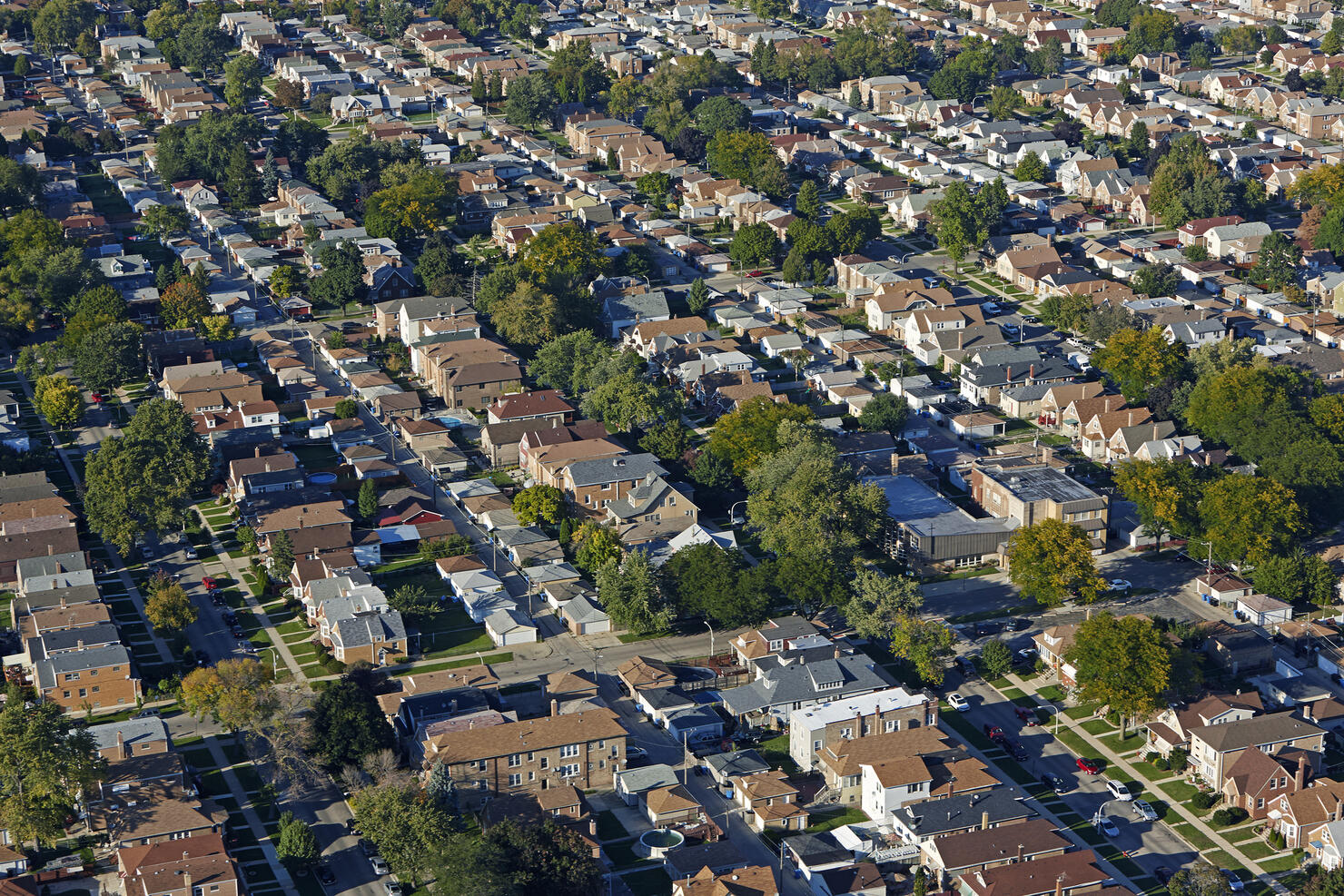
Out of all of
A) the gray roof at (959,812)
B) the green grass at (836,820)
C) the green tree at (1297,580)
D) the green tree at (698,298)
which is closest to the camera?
the gray roof at (959,812)

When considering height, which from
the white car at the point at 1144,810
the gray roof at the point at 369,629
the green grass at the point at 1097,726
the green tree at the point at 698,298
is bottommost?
the green tree at the point at 698,298

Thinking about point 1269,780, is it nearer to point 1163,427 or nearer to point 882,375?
point 1163,427

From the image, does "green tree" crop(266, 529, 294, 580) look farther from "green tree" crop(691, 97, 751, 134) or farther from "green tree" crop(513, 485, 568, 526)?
"green tree" crop(691, 97, 751, 134)

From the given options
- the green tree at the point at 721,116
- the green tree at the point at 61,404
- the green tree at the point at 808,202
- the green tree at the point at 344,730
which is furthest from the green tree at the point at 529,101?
the green tree at the point at 344,730

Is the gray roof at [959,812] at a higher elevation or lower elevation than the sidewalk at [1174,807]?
higher

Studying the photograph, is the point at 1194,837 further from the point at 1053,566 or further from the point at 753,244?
the point at 753,244

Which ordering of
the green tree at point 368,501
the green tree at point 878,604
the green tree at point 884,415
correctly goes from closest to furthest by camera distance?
1. the green tree at point 878,604
2. the green tree at point 368,501
3. the green tree at point 884,415

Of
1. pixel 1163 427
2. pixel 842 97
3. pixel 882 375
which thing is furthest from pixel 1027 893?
pixel 842 97

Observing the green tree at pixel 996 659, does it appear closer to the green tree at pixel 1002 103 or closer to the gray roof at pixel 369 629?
the gray roof at pixel 369 629
